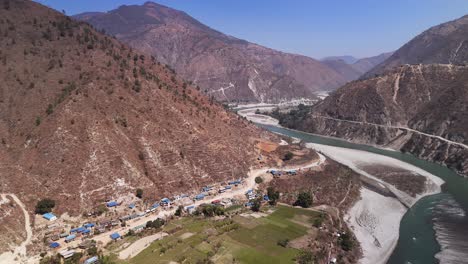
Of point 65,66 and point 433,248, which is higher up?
point 65,66

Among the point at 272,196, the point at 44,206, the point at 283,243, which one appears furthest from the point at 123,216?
the point at 272,196

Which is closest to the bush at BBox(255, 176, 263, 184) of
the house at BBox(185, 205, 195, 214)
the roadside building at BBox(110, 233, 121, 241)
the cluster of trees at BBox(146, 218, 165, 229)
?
the house at BBox(185, 205, 195, 214)

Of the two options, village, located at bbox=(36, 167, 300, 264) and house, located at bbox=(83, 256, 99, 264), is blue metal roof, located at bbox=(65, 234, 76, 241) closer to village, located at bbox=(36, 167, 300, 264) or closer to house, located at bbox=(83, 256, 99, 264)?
village, located at bbox=(36, 167, 300, 264)

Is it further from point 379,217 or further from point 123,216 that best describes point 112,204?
point 379,217

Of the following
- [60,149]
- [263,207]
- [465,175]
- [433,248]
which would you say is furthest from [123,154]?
[465,175]

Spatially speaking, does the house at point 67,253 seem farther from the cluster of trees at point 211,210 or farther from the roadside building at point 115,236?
the cluster of trees at point 211,210

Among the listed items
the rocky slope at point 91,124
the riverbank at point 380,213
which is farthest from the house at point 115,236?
the riverbank at point 380,213

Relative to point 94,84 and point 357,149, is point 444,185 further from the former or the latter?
point 94,84
